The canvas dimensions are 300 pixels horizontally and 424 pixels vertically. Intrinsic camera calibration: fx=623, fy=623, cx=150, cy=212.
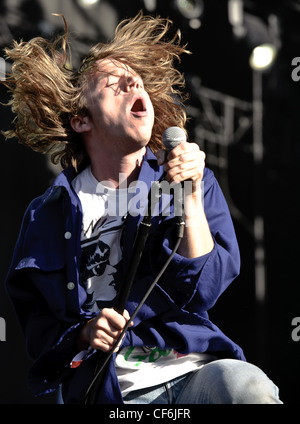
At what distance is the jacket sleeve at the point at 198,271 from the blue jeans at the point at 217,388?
19cm

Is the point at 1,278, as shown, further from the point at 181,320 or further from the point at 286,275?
the point at 286,275

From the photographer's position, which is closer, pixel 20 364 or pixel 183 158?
pixel 183 158

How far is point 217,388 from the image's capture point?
1593 mm

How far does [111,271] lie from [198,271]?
30 cm

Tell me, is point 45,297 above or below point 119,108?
below

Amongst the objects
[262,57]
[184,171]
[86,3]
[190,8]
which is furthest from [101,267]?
[262,57]

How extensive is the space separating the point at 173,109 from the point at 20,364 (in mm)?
2225

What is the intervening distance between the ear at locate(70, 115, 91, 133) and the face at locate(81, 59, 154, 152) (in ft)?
0.05

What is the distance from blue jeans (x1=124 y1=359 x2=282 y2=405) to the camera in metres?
1.53

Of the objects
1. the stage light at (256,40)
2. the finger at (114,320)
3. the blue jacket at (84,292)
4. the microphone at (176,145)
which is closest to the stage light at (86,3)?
the stage light at (256,40)

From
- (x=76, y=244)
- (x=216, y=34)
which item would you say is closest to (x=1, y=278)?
(x=76, y=244)

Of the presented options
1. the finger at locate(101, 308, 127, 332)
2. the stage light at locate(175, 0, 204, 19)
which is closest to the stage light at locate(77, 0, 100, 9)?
the stage light at locate(175, 0, 204, 19)

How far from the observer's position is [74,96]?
86.3 inches

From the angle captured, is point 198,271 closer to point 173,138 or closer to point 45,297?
point 173,138
